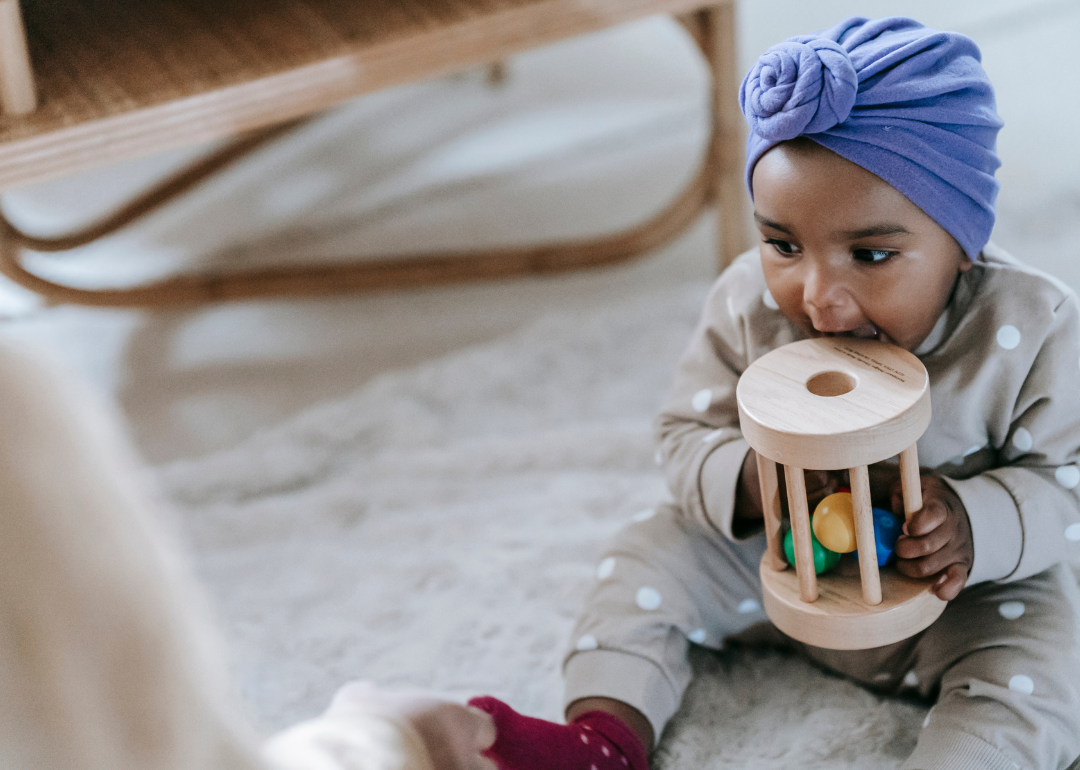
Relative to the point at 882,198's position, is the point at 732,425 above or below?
below

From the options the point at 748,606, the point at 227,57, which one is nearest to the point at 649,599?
the point at 748,606

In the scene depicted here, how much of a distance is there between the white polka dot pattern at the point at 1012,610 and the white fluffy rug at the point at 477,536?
0.12 m

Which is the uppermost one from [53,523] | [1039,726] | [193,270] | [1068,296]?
[53,523]

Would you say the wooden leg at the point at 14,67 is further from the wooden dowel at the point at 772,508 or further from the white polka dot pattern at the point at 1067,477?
the white polka dot pattern at the point at 1067,477

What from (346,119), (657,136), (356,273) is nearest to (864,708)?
(356,273)

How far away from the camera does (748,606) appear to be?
85cm

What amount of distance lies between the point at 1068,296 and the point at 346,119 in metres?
1.51

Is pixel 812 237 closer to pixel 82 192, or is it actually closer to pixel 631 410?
pixel 631 410

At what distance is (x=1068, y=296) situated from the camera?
28.4 inches

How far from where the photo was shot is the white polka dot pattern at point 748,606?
85 cm

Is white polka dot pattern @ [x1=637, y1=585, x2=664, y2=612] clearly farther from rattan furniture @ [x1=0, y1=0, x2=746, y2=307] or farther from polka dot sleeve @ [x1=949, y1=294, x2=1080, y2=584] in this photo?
rattan furniture @ [x1=0, y1=0, x2=746, y2=307]

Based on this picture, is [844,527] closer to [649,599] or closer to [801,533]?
[801,533]

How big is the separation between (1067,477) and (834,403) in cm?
20

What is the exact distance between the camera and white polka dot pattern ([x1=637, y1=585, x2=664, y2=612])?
2.68 feet
